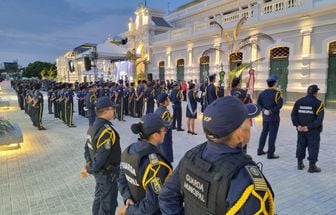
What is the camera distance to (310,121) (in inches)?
201

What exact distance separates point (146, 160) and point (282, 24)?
16492mm

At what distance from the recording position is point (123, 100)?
1291 centimetres

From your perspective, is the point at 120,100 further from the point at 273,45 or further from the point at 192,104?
the point at 273,45

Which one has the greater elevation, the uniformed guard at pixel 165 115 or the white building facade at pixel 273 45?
the white building facade at pixel 273 45

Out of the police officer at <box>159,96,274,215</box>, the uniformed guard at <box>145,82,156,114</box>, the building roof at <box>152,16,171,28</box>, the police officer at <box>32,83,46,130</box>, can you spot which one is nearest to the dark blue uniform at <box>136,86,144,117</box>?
the uniformed guard at <box>145,82,156,114</box>

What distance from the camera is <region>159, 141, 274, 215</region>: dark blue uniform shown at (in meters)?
1.29

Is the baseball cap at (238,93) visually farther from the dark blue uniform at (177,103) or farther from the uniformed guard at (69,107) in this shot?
the uniformed guard at (69,107)

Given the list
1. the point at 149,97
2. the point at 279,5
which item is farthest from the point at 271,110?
the point at 279,5

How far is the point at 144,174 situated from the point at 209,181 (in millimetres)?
860

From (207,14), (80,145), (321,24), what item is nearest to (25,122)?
(80,145)

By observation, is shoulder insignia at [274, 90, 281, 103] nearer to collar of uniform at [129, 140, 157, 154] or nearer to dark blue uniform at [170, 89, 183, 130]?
dark blue uniform at [170, 89, 183, 130]

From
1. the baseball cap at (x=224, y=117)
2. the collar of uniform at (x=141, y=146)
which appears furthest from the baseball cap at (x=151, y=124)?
the baseball cap at (x=224, y=117)

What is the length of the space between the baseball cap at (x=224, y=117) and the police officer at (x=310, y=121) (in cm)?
430

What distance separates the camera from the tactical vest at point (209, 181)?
132cm
